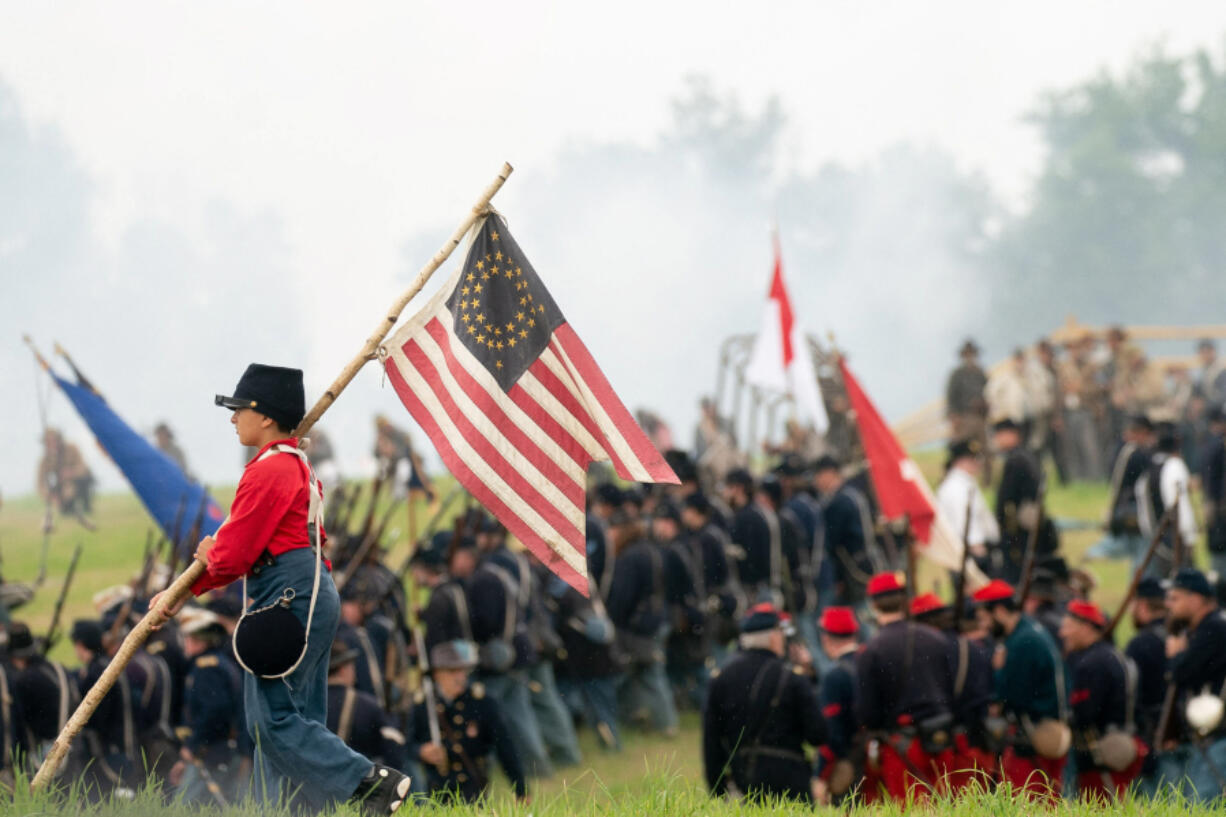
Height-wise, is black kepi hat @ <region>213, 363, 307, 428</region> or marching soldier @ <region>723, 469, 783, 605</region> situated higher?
black kepi hat @ <region>213, 363, 307, 428</region>

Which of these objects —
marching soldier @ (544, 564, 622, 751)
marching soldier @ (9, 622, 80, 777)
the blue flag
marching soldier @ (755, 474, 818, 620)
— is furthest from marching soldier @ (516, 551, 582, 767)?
marching soldier @ (9, 622, 80, 777)

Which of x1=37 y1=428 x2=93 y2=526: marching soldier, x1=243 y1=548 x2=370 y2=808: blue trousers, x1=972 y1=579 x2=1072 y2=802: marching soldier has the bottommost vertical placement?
x1=972 y1=579 x2=1072 y2=802: marching soldier

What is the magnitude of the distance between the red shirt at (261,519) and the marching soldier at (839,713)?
381 cm

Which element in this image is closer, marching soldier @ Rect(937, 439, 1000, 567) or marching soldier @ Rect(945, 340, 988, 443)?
marching soldier @ Rect(937, 439, 1000, 567)

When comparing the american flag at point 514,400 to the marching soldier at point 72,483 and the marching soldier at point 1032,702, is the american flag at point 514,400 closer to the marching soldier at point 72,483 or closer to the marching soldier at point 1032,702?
the marching soldier at point 1032,702

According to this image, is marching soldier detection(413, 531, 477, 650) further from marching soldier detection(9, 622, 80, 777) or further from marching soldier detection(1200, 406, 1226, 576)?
marching soldier detection(1200, 406, 1226, 576)

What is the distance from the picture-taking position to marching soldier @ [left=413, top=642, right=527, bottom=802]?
27.5 ft

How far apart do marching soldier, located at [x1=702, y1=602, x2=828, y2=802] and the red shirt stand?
313cm

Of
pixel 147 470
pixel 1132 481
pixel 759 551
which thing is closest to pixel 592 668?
pixel 759 551

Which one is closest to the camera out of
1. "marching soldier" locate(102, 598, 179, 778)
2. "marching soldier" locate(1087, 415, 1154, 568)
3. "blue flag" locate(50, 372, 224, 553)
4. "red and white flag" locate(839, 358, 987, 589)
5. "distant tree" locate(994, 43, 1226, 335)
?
"marching soldier" locate(102, 598, 179, 778)

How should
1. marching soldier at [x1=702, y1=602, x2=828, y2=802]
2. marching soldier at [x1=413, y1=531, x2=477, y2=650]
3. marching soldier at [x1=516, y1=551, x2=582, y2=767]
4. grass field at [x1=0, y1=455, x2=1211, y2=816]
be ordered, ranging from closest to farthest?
grass field at [x1=0, y1=455, x2=1211, y2=816] < marching soldier at [x1=702, y1=602, x2=828, y2=802] < marching soldier at [x1=413, y1=531, x2=477, y2=650] < marching soldier at [x1=516, y1=551, x2=582, y2=767]

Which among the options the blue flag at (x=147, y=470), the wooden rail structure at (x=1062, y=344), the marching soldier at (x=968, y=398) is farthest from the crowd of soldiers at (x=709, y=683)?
the wooden rail structure at (x=1062, y=344)

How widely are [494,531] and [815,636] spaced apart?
3282mm

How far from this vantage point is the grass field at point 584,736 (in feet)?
17.9
